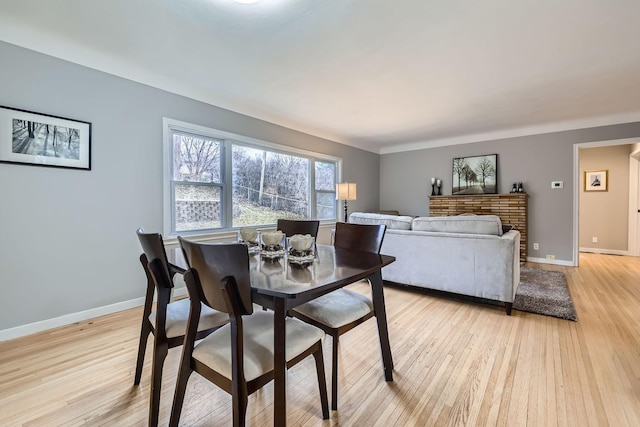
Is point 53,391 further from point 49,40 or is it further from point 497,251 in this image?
point 497,251

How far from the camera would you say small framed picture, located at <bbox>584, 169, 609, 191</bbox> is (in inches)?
214

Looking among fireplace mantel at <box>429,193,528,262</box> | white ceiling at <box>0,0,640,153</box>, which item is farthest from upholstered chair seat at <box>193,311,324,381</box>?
fireplace mantel at <box>429,193,528,262</box>

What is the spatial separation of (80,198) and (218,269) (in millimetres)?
2229

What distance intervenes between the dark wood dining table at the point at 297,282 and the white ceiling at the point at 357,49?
5.34ft

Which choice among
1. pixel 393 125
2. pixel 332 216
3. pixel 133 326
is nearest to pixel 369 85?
pixel 393 125

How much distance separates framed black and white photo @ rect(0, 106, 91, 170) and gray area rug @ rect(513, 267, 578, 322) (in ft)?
13.7

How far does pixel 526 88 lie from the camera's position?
126 inches

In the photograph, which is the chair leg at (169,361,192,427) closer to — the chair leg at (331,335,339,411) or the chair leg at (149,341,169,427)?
the chair leg at (149,341,169,427)

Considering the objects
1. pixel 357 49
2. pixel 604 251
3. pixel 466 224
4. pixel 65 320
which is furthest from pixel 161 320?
pixel 604 251

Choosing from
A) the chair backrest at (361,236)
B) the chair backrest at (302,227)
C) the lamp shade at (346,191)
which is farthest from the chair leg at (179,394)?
the lamp shade at (346,191)

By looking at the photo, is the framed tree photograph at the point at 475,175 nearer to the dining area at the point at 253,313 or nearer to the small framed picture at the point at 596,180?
the small framed picture at the point at 596,180

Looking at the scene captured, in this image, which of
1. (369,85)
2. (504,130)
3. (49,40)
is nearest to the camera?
(49,40)

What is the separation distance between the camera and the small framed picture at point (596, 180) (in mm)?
5434

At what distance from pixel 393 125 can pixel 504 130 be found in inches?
80.4
